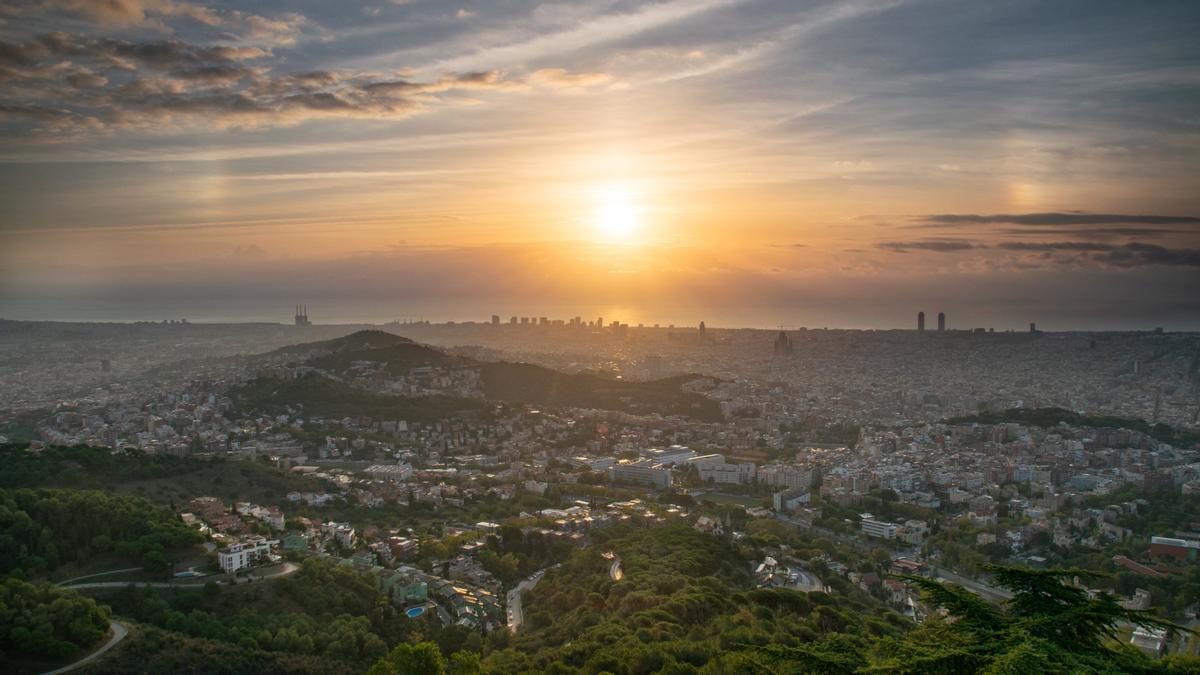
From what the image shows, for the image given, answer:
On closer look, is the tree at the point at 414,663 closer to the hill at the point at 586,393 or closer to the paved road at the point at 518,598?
the paved road at the point at 518,598

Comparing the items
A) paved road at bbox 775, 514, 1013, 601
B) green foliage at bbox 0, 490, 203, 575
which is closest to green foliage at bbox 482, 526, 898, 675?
paved road at bbox 775, 514, 1013, 601

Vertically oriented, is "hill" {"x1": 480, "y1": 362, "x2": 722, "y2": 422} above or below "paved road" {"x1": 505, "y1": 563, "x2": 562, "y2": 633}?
above

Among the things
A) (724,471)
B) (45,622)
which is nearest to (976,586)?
(724,471)

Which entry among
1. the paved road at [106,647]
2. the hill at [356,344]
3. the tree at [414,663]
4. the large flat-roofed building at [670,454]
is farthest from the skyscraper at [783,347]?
the tree at [414,663]

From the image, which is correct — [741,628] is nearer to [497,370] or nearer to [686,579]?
[686,579]

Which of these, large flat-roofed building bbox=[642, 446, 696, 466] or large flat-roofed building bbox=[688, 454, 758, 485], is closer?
large flat-roofed building bbox=[688, 454, 758, 485]

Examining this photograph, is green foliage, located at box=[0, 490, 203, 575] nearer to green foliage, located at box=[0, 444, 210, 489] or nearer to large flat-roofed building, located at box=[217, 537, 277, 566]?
large flat-roofed building, located at box=[217, 537, 277, 566]
